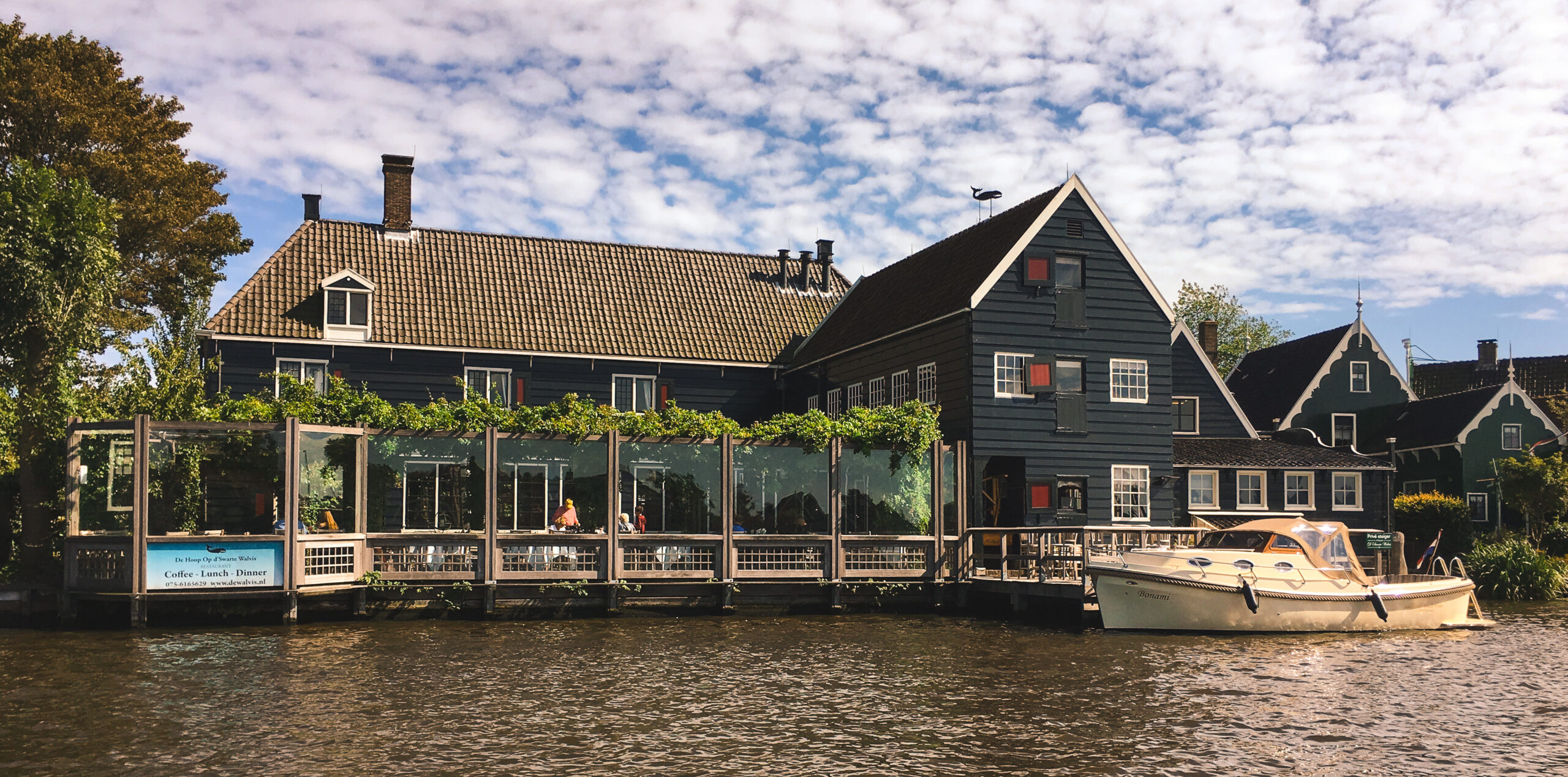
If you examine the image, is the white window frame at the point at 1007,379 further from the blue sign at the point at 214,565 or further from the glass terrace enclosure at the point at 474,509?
the blue sign at the point at 214,565

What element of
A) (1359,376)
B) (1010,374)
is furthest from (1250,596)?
(1359,376)

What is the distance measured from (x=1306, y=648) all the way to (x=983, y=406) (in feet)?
36.4

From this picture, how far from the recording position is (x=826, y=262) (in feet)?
153

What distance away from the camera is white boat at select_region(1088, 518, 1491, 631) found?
24250 millimetres

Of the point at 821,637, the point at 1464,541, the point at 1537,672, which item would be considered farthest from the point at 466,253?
the point at 1464,541

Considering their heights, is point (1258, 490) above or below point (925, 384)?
below

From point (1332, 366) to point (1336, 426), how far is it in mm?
2534

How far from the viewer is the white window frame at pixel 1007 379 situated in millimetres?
31830

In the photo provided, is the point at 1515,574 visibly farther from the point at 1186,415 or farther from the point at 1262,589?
the point at 1262,589

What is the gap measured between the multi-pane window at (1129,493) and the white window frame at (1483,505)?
2127 cm

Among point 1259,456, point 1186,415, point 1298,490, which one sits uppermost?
point 1186,415

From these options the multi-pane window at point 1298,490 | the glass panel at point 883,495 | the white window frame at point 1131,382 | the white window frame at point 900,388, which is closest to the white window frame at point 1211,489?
the multi-pane window at point 1298,490

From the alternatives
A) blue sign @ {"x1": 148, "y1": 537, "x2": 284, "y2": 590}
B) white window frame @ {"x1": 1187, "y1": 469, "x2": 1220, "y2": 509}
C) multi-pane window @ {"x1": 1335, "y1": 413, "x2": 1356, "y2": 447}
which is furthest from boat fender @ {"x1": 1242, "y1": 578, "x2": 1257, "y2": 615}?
multi-pane window @ {"x1": 1335, "y1": 413, "x2": 1356, "y2": 447}

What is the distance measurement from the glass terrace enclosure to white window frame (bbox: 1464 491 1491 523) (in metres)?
28.2
